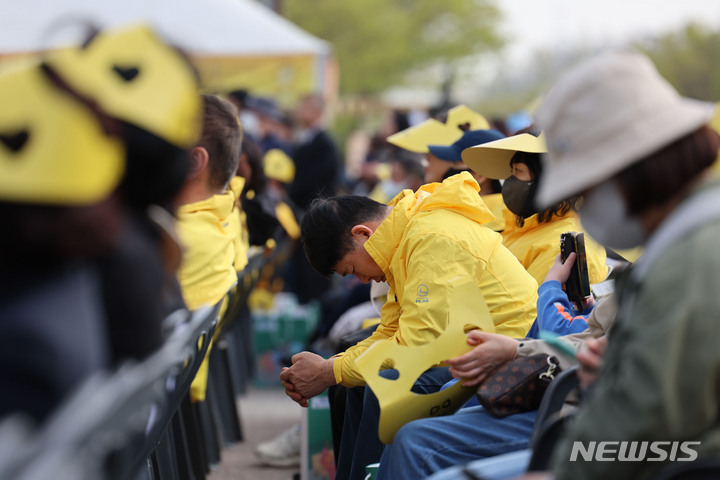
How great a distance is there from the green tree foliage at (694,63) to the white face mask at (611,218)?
27.0 metres

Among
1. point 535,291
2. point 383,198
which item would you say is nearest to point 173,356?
point 535,291

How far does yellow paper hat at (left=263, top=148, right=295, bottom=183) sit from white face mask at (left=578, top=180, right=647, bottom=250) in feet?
21.1

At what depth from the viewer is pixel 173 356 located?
6.16 feet

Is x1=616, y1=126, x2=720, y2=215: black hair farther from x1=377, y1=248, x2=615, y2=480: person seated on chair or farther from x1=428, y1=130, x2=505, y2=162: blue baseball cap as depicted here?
x1=428, y1=130, x2=505, y2=162: blue baseball cap

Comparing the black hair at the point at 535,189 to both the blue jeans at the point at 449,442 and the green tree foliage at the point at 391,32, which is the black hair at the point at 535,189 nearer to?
the blue jeans at the point at 449,442

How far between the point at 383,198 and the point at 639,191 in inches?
274

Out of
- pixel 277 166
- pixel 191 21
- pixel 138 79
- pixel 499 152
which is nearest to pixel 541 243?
pixel 499 152

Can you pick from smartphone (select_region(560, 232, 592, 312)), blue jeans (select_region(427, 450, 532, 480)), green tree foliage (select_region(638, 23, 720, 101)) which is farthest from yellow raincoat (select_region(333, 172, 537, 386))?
green tree foliage (select_region(638, 23, 720, 101))

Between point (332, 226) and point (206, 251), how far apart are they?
53 cm

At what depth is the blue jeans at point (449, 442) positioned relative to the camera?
245 centimetres

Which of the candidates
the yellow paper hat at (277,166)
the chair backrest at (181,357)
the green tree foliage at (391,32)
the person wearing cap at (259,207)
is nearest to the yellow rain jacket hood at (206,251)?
the chair backrest at (181,357)

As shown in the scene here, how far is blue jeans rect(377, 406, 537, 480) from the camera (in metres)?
2.45

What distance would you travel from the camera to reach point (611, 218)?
176 centimetres

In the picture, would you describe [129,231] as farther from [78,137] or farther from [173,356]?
[173,356]
